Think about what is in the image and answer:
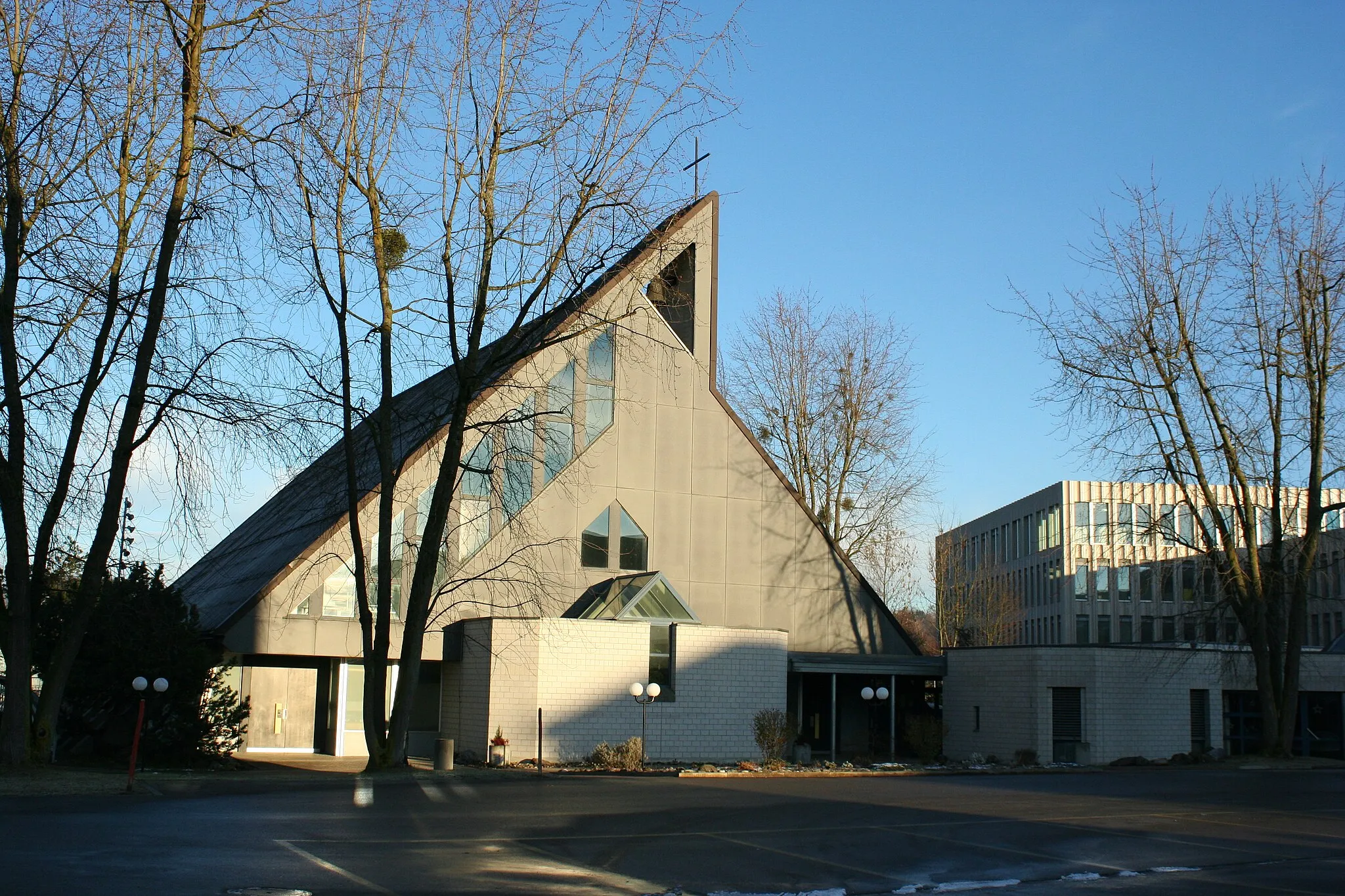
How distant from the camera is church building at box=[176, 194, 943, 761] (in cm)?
2836

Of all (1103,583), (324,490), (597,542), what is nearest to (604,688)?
(597,542)

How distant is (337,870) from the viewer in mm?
10812

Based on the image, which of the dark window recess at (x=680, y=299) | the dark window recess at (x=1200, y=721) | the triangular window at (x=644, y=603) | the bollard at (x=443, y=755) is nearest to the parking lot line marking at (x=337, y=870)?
the bollard at (x=443, y=755)

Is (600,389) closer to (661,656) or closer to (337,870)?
(661,656)

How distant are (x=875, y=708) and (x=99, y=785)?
78.0 feet

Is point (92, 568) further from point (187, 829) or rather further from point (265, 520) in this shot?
point (265, 520)

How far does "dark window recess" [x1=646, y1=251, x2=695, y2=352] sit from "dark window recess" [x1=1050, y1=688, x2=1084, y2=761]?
13682 mm

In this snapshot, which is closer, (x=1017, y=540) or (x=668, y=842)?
(x=668, y=842)

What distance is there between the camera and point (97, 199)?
1988 cm

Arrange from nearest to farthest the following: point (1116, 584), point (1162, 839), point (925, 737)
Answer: point (1162, 839)
point (925, 737)
point (1116, 584)

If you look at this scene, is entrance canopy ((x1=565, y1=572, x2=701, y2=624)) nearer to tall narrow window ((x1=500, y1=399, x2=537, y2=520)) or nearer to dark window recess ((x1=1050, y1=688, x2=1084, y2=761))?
tall narrow window ((x1=500, y1=399, x2=537, y2=520))

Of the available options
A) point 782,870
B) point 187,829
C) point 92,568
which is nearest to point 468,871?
point 782,870

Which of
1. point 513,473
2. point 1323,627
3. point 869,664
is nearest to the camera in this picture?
point 513,473

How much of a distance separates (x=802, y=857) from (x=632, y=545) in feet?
68.9
